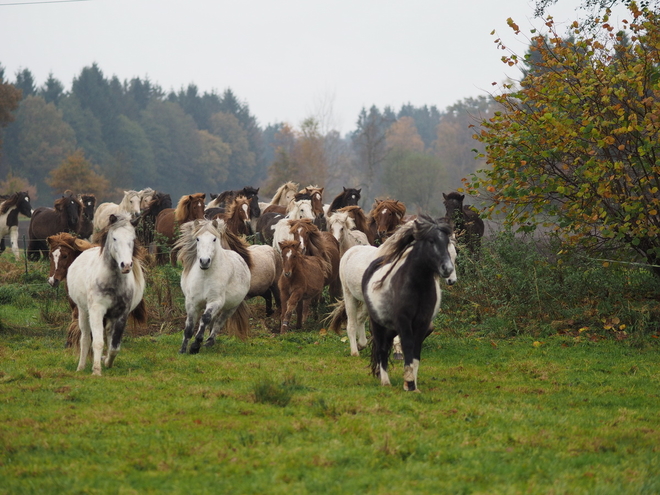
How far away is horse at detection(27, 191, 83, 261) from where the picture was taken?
1983cm

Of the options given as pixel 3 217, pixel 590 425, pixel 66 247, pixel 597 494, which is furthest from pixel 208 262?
pixel 3 217

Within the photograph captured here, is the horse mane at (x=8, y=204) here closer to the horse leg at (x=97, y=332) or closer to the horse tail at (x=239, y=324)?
the horse tail at (x=239, y=324)

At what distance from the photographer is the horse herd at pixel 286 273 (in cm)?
772

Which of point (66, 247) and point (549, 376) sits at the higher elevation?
point (66, 247)

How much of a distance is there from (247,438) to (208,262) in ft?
15.0

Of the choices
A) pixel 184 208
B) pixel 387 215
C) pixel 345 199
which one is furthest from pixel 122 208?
pixel 387 215

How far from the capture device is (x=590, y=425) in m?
6.38

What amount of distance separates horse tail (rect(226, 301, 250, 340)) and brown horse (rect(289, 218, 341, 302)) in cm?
181

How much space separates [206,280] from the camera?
407 inches

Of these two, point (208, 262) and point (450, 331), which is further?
point (450, 331)

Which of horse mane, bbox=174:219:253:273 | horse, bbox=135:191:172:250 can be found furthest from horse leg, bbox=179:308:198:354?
horse, bbox=135:191:172:250

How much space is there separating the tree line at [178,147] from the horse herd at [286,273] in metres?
35.5

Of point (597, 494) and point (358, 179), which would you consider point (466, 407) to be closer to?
point (597, 494)

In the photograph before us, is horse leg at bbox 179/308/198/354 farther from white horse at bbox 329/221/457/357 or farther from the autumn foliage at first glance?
the autumn foliage
